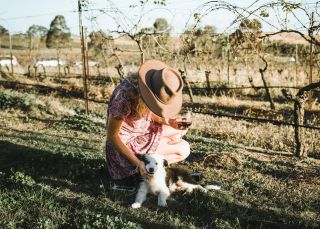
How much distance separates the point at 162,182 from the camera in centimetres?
468

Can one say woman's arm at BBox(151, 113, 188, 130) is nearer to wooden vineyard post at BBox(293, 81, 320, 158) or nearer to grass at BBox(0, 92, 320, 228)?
grass at BBox(0, 92, 320, 228)

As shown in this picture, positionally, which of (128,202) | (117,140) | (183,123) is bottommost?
(128,202)

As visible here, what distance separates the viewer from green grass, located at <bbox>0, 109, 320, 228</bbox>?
13.8 ft

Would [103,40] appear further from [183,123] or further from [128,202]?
[128,202]

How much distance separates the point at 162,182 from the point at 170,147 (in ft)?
2.00

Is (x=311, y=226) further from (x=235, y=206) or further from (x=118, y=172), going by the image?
(x=118, y=172)

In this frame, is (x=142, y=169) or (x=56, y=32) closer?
(x=142, y=169)

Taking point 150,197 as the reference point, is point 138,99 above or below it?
above

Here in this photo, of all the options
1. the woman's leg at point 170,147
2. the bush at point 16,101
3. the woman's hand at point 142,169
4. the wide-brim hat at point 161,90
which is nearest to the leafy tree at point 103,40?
the bush at point 16,101

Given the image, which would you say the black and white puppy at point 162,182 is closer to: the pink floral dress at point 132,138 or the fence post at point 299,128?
the pink floral dress at point 132,138

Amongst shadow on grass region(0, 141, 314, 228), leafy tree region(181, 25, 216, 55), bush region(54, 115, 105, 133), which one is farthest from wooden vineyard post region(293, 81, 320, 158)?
leafy tree region(181, 25, 216, 55)

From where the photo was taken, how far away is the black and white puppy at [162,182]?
175 inches

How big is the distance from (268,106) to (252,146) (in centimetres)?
480

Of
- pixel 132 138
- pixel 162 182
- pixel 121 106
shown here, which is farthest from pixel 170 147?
pixel 121 106
